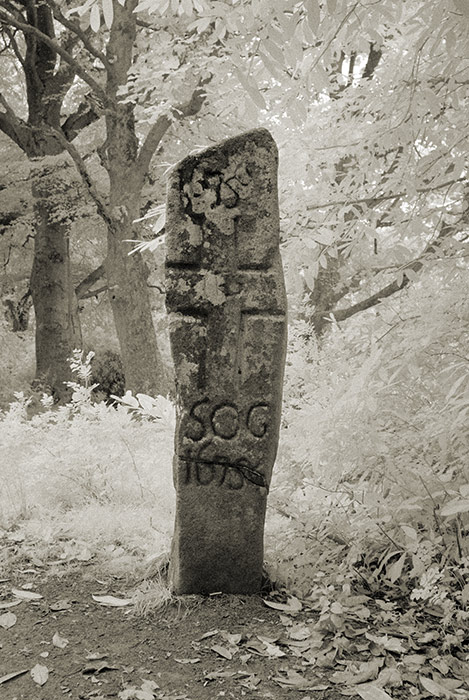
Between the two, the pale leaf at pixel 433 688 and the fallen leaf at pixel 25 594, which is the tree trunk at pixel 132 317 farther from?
the pale leaf at pixel 433 688

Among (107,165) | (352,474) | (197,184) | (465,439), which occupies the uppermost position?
(107,165)

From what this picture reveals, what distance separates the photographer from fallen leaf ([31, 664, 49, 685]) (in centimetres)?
275

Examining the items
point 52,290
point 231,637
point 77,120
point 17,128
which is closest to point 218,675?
point 231,637

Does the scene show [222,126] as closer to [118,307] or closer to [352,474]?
[118,307]

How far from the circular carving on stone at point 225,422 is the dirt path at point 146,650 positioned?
2.82 feet

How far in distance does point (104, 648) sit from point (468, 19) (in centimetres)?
302

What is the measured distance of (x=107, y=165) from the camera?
929cm

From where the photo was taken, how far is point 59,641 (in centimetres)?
308

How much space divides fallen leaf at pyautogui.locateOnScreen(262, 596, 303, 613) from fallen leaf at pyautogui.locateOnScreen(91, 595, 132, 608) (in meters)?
0.73

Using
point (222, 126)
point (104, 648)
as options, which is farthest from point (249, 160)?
point (222, 126)

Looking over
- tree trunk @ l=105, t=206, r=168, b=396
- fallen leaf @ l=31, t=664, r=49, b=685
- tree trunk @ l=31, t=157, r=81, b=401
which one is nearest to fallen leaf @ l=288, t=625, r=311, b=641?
fallen leaf @ l=31, t=664, r=49, b=685

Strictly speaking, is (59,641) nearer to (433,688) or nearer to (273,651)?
(273,651)

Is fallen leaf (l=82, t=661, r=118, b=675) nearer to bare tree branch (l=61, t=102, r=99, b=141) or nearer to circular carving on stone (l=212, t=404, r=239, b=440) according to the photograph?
circular carving on stone (l=212, t=404, r=239, b=440)

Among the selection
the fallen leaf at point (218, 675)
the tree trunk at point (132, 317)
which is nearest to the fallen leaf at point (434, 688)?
the fallen leaf at point (218, 675)
